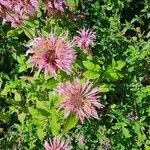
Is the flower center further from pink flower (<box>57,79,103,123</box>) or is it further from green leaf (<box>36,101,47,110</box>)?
green leaf (<box>36,101,47,110</box>)

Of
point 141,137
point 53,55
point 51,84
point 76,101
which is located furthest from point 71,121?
point 141,137

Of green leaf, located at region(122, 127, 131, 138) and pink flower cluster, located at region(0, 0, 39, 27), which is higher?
pink flower cluster, located at region(0, 0, 39, 27)

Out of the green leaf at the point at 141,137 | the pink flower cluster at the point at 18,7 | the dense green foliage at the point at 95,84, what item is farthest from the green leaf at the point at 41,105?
the green leaf at the point at 141,137

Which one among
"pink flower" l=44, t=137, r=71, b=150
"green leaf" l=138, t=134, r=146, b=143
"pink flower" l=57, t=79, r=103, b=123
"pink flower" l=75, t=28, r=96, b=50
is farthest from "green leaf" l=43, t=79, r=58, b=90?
"green leaf" l=138, t=134, r=146, b=143

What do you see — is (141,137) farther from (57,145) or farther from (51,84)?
(51,84)

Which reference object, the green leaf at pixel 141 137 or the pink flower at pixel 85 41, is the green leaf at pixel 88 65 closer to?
the pink flower at pixel 85 41

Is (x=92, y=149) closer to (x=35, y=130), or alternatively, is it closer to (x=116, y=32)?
(x=35, y=130)
